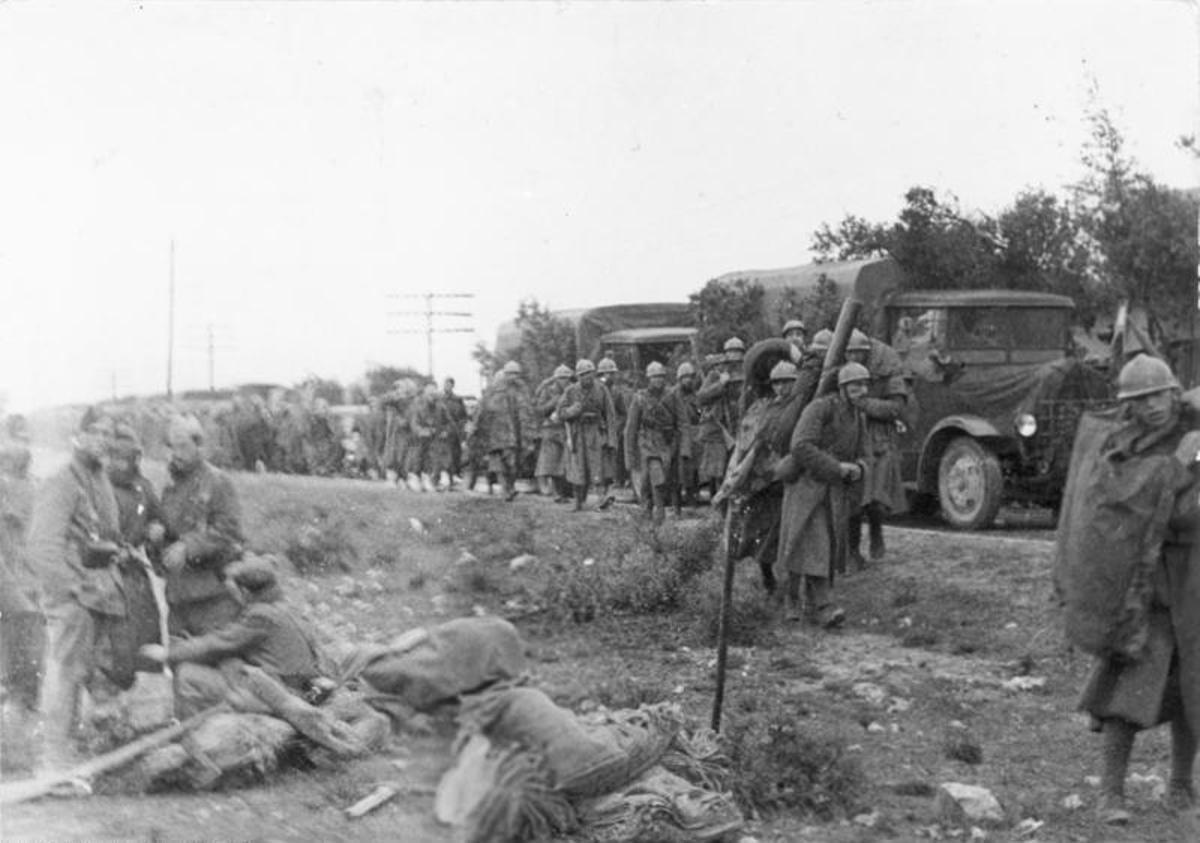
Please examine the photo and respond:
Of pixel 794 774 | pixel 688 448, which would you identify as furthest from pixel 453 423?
pixel 794 774

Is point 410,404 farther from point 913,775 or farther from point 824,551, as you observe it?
point 913,775

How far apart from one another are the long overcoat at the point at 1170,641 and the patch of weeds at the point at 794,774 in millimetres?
1014

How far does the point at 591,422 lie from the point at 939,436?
3.45 meters

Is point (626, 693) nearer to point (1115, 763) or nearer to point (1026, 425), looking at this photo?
point (1115, 763)

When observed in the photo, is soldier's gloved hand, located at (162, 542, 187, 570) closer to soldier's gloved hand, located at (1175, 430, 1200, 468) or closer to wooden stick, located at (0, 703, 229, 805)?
wooden stick, located at (0, 703, 229, 805)

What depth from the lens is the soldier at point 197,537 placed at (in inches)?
268

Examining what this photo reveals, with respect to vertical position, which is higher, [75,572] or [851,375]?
[851,375]

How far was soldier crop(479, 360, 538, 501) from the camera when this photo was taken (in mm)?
14484

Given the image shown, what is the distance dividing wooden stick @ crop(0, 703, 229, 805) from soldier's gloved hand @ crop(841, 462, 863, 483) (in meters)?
4.15

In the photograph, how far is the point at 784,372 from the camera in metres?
9.80

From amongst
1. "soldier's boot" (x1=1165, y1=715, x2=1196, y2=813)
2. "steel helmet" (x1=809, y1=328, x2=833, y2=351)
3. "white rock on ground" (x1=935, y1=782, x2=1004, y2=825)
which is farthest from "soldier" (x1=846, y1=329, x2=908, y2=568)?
"soldier's boot" (x1=1165, y1=715, x2=1196, y2=813)

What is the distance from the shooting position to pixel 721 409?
43.9 ft

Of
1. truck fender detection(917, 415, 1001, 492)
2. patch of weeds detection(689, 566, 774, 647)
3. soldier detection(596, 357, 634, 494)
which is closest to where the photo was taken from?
patch of weeds detection(689, 566, 774, 647)

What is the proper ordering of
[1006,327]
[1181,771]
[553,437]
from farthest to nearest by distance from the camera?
[553,437]
[1006,327]
[1181,771]
